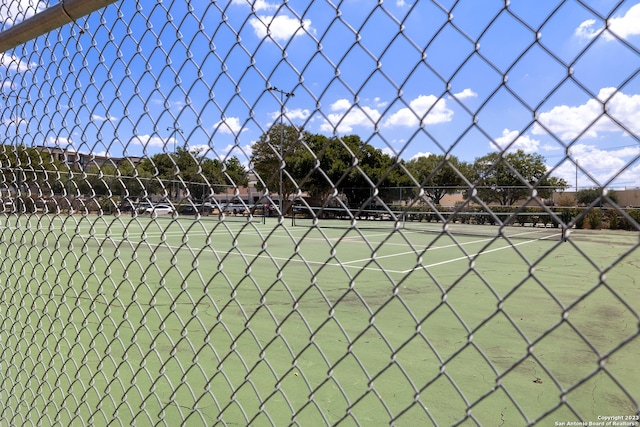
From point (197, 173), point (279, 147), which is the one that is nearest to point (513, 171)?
point (279, 147)

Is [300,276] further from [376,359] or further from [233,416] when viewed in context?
[233,416]

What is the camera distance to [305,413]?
2500 mm

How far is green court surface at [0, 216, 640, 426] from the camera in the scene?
4.76 ft

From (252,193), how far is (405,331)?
2552 millimetres

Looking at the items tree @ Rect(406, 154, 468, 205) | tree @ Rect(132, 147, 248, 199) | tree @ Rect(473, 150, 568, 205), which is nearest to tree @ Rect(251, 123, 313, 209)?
tree @ Rect(132, 147, 248, 199)

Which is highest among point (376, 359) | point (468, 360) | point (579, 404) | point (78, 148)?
point (78, 148)

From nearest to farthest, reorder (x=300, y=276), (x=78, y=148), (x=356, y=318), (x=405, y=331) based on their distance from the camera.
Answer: (x=78, y=148), (x=405, y=331), (x=356, y=318), (x=300, y=276)

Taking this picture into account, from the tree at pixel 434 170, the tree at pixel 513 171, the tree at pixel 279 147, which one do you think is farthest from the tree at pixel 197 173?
the tree at pixel 513 171

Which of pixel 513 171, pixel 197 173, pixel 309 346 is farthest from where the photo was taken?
pixel 309 346

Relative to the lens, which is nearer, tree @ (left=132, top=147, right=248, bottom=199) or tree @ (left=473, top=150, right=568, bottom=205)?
tree @ (left=473, top=150, right=568, bottom=205)

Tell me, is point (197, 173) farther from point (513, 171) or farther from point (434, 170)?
point (513, 171)

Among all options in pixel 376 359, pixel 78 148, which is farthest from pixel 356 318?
pixel 78 148

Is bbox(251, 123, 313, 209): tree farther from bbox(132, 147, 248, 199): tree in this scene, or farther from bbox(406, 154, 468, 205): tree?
bbox(406, 154, 468, 205): tree

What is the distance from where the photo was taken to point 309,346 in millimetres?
1920
